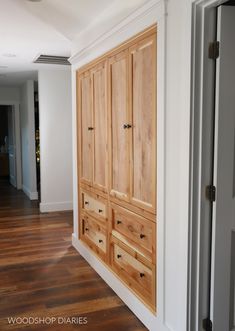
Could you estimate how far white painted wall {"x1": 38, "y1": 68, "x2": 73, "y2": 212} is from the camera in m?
5.91

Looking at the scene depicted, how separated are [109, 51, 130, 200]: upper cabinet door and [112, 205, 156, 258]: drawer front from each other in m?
0.16

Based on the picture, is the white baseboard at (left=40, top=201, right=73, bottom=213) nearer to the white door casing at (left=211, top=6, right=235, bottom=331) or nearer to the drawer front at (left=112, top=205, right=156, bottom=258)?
the drawer front at (left=112, top=205, right=156, bottom=258)

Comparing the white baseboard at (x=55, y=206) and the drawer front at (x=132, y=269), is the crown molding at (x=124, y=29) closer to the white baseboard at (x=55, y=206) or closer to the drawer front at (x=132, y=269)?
the drawer front at (x=132, y=269)

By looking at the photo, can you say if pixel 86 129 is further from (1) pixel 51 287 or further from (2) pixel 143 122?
(1) pixel 51 287

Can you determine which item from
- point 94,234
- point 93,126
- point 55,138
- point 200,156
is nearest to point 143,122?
point 200,156

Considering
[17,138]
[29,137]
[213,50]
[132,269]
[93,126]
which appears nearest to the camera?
[213,50]

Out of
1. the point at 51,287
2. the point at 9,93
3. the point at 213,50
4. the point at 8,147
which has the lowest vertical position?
the point at 51,287

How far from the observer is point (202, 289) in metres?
1.96

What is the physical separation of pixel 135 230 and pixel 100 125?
110cm

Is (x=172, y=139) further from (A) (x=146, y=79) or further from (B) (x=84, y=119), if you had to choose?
(B) (x=84, y=119)

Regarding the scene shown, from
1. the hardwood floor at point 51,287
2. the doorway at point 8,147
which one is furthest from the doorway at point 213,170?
Result: the doorway at point 8,147

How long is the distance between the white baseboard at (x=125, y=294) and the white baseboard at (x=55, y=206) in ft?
7.64

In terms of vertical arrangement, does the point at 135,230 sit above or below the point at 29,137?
below

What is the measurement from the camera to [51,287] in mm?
3092
